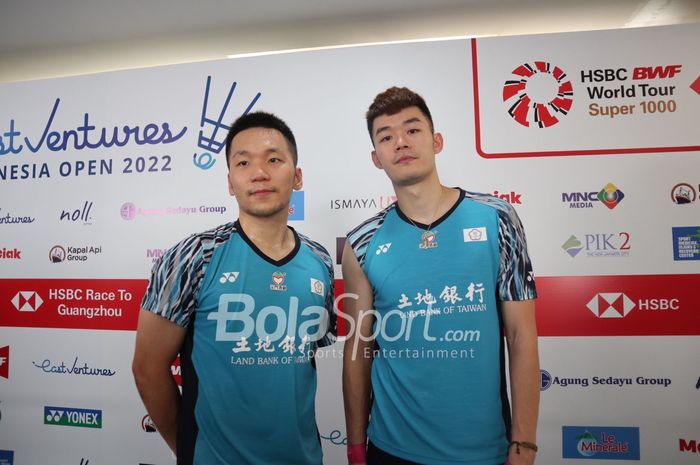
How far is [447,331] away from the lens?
1.43 meters

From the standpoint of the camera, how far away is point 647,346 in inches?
69.6

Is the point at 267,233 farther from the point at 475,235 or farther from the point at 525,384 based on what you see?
the point at 525,384

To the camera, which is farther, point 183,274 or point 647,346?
point 647,346

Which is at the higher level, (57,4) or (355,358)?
(57,4)

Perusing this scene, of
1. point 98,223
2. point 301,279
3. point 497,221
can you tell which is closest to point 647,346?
point 497,221

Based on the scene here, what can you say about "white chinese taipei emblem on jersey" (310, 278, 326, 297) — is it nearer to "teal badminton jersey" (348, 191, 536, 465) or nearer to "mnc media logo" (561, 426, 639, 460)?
"teal badminton jersey" (348, 191, 536, 465)

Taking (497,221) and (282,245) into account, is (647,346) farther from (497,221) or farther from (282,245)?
(282,245)

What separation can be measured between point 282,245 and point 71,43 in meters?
2.00

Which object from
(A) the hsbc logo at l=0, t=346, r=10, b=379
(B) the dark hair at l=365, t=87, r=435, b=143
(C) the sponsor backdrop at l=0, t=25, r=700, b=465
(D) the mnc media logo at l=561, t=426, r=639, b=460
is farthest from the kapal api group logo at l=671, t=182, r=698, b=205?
(A) the hsbc logo at l=0, t=346, r=10, b=379

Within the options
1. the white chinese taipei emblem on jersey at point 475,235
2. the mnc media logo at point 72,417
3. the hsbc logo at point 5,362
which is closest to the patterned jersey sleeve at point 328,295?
the white chinese taipei emblem on jersey at point 475,235

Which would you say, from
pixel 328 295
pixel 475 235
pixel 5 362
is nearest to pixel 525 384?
pixel 475 235

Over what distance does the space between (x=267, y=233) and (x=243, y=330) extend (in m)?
0.36

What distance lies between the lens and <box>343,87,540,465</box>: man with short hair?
1.35 m

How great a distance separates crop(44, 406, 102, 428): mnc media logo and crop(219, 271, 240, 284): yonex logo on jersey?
137cm
